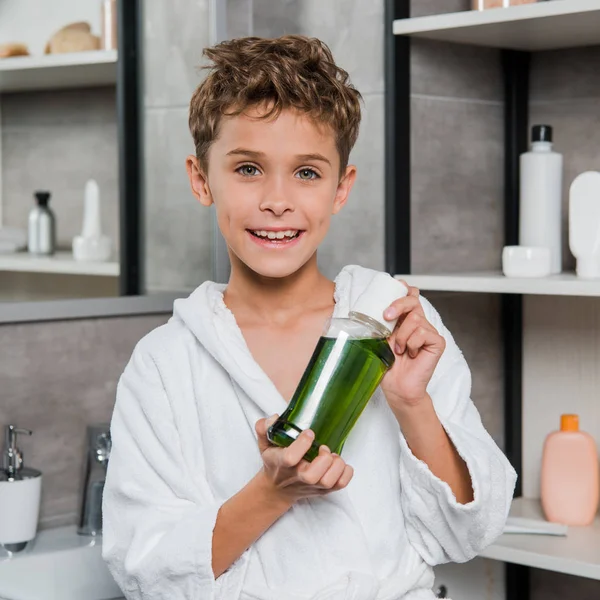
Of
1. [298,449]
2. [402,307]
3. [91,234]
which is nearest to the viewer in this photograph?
[298,449]

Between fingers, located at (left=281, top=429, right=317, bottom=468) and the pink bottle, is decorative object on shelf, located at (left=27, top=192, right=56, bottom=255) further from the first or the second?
the pink bottle

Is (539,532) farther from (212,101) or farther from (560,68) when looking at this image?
(212,101)

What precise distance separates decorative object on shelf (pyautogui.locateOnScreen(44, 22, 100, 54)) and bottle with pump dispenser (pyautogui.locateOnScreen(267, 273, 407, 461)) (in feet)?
2.73

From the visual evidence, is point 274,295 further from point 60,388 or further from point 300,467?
point 60,388

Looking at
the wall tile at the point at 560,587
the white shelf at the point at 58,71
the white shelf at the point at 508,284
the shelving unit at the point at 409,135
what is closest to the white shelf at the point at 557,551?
the shelving unit at the point at 409,135

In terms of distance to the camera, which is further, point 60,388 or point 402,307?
point 60,388

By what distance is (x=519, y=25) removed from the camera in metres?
1.69

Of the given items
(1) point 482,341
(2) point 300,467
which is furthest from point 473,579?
(2) point 300,467

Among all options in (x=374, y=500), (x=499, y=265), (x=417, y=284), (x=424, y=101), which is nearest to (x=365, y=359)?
(x=374, y=500)

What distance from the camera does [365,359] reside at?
1037 millimetres

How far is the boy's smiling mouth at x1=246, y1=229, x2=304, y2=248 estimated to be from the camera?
1183 millimetres

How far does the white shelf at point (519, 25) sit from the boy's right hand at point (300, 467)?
853 millimetres

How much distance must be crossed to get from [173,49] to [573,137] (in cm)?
73

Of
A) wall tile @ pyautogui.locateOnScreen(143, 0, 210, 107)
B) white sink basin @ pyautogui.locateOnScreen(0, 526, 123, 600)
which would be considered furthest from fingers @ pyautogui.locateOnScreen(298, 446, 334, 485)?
wall tile @ pyautogui.locateOnScreen(143, 0, 210, 107)
